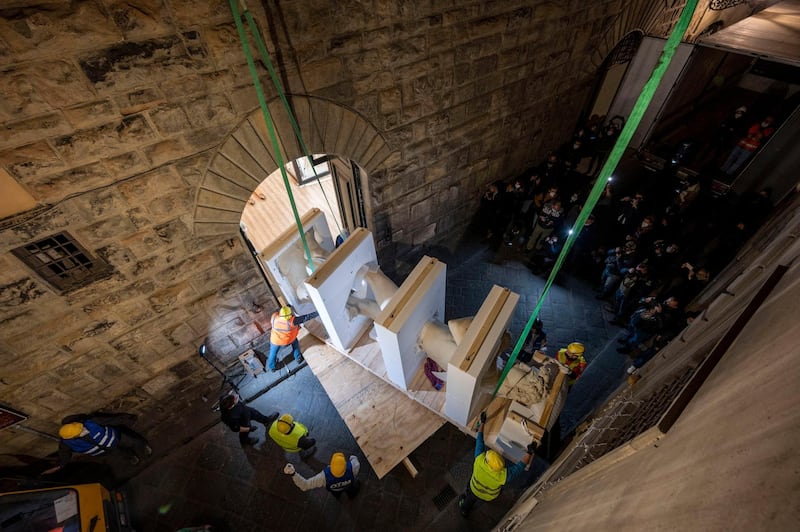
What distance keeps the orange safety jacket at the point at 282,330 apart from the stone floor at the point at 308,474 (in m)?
1.13

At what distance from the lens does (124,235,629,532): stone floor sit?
12.7ft

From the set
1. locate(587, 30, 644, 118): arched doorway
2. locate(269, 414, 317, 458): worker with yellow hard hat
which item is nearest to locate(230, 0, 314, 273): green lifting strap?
locate(269, 414, 317, 458): worker with yellow hard hat

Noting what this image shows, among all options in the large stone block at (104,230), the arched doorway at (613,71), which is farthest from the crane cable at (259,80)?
the arched doorway at (613,71)

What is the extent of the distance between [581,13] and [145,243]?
6135 millimetres

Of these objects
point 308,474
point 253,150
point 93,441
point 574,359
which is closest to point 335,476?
point 308,474

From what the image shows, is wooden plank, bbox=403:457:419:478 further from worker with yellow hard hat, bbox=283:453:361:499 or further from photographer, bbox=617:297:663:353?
photographer, bbox=617:297:663:353

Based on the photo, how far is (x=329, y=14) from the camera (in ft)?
9.55

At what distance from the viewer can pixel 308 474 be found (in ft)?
13.8

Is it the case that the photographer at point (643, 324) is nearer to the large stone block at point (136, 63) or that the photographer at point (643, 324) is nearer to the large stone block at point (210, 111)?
the large stone block at point (210, 111)

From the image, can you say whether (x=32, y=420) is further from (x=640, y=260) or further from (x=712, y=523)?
(x=640, y=260)

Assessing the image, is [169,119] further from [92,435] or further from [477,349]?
[92,435]

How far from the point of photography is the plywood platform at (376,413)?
3.56 meters

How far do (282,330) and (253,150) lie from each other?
2078 millimetres

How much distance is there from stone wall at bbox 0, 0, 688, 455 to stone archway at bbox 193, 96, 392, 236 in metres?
0.09
